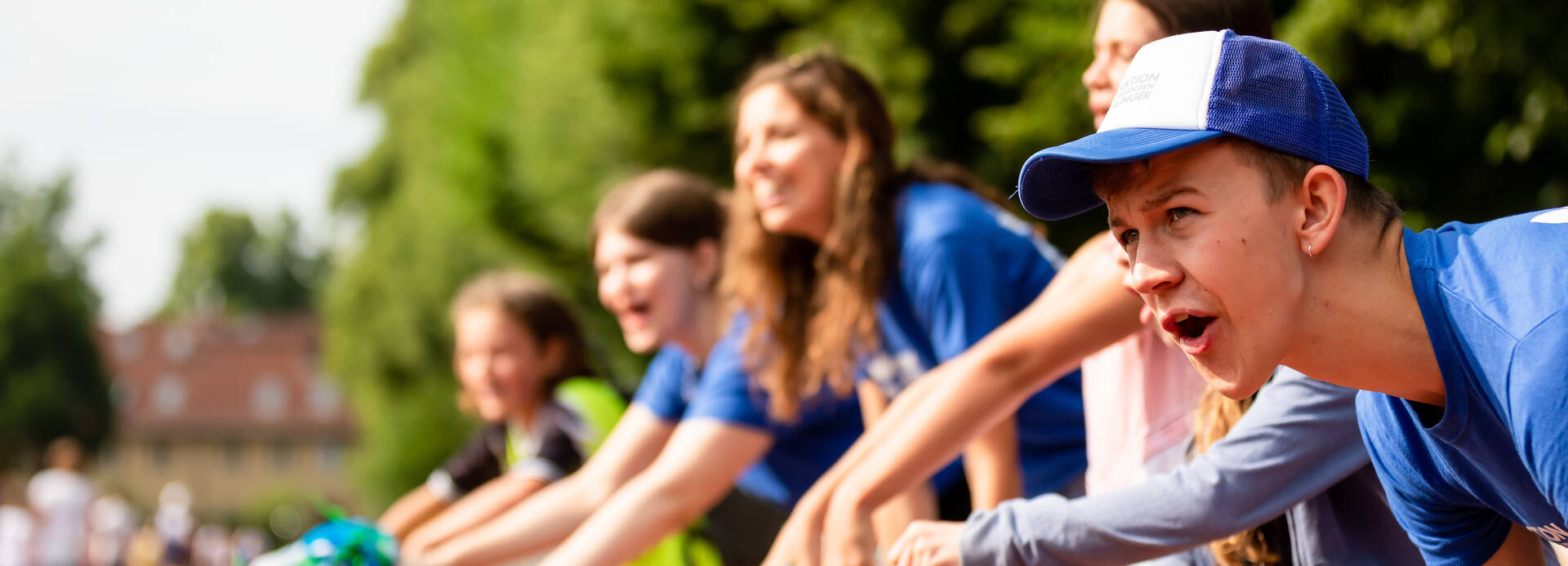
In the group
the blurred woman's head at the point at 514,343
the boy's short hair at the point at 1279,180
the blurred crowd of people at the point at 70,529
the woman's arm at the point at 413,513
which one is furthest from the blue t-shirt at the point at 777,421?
the blurred crowd of people at the point at 70,529

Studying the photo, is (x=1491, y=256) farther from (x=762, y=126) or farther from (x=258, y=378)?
(x=258, y=378)

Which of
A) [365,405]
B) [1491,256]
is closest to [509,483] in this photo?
[1491,256]

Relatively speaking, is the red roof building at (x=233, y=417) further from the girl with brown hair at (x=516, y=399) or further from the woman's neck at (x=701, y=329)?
the woman's neck at (x=701, y=329)

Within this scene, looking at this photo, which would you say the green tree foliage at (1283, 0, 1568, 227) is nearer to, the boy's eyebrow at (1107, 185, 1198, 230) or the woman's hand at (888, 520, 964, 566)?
the woman's hand at (888, 520, 964, 566)

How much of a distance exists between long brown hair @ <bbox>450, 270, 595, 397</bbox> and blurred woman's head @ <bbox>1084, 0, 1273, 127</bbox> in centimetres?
313

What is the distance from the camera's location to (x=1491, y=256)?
162 centimetres

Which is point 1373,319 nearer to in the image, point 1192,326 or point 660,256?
point 1192,326

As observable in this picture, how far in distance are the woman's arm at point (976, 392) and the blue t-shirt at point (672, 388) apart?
203 centimetres

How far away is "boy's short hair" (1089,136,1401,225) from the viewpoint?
1683mm

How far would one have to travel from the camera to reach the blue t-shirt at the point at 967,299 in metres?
3.25

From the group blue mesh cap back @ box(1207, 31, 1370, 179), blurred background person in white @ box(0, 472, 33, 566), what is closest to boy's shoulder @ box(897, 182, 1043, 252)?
blue mesh cap back @ box(1207, 31, 1370, 179)

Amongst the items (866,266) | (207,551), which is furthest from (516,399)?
(207,551)

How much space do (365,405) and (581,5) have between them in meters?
20.4

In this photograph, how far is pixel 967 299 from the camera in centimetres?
323
